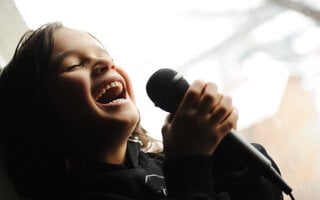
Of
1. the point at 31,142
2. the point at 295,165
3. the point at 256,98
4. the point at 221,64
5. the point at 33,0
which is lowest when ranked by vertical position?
the point at 295,165

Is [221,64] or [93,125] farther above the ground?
[93,125]

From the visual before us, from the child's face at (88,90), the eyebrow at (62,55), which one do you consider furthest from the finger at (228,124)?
the eyebrow at (62,55)

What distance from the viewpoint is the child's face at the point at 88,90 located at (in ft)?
2.27

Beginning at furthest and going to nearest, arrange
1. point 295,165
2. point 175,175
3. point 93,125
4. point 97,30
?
point 97,30, point 295,165, point 93,125, point 175,175

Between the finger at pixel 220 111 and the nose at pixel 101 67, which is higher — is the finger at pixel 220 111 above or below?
below

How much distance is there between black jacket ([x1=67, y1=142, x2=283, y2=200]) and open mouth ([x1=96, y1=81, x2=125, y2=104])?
0.12m

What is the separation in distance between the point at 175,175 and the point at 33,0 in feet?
2.35

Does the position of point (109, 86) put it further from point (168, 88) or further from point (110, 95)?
point (168, 88)

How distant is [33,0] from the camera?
107 centimetres

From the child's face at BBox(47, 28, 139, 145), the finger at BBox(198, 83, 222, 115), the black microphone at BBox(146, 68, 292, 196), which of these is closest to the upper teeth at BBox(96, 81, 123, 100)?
the child's face at BBox(47, 28, 139, 145)

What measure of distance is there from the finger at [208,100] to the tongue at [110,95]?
0.21 meters

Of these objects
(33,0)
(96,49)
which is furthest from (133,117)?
(33,0)

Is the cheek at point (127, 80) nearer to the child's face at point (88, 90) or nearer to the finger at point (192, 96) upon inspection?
the child's face at point (88, 90)

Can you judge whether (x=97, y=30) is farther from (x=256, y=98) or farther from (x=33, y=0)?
(x=256, y=98)
